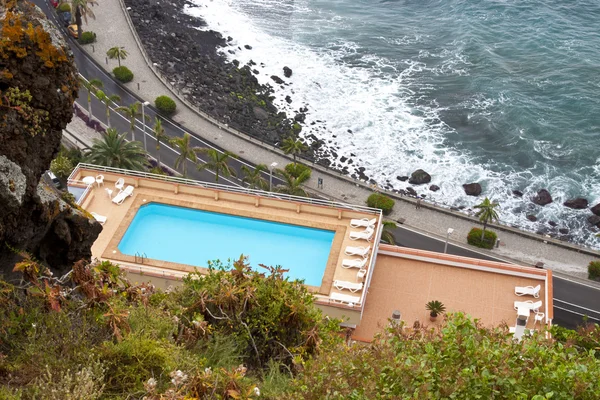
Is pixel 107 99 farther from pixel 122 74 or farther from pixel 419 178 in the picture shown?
pixel 419 178

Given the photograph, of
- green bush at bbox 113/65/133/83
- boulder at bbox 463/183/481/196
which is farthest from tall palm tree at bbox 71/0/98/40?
boulder at bbox 463/183/481/196

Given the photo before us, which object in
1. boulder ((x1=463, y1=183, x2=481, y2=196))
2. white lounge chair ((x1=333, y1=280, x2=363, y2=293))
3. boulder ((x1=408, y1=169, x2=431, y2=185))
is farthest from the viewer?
boulder ((x1=408, y1=169, x2=431, y2=185))

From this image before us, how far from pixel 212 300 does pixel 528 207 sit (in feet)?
214

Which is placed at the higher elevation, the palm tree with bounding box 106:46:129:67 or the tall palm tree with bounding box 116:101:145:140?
the palm tree with bounding box 106:46:129:67

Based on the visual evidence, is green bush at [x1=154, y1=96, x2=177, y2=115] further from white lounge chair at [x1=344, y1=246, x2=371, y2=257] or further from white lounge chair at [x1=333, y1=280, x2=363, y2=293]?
white lounge chair at [x1=333, y1=280, x2=363, y2=293]

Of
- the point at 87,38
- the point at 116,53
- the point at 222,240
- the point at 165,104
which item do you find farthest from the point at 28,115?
the point at 87,38

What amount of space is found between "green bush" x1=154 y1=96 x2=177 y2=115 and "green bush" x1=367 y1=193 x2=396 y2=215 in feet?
93.4

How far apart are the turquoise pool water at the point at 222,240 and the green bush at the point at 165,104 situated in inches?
1456

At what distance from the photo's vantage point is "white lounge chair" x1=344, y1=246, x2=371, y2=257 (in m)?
50.6

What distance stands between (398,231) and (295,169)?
14.7 meters

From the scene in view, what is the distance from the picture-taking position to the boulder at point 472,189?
86875 millimetres

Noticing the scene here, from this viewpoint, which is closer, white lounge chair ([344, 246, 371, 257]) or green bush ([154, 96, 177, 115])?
white lounge chair ([344, 246, 371, 257])

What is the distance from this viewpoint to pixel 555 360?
21672 millimetres

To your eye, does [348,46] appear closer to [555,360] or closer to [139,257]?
[139,257]
